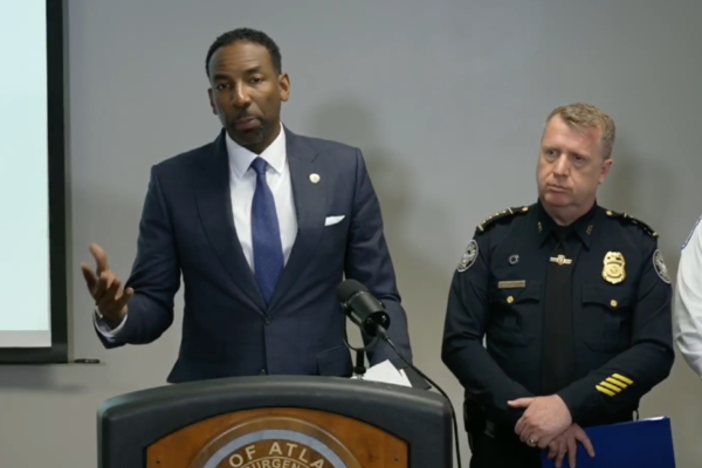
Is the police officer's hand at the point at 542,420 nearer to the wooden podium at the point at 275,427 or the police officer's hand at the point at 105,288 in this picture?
the police officer's hand at the point at 105,288

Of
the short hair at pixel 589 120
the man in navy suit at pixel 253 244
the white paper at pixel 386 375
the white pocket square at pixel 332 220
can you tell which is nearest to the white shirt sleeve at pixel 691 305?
the short hair at pixel 589 120

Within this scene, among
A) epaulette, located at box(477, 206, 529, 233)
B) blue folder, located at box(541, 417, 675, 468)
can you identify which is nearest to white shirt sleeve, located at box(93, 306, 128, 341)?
epaulette, located at box(477, 206, 529, 233)

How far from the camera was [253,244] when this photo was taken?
1898 mm

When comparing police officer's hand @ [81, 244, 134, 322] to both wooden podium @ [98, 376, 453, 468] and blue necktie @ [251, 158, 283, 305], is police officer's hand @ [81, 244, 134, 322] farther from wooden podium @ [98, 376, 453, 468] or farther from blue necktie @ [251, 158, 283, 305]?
wooden podium @ [98, 376, 453, 468]

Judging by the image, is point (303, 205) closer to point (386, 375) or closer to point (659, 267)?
point (386, 375)

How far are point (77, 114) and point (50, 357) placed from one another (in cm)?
81

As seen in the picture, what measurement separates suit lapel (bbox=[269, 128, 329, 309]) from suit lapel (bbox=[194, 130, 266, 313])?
0.07 m

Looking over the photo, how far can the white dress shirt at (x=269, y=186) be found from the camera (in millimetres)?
1926

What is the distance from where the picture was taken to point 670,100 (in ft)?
9.56

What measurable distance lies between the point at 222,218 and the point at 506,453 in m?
0.88

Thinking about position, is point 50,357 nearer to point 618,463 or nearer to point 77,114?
point 77,114

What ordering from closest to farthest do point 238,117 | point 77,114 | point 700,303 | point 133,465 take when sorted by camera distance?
point 133,465
point 238,117
point 700,303
point 77,114

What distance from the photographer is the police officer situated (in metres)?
2.00

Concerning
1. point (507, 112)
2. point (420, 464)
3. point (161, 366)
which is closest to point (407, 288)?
point (507, 112)
